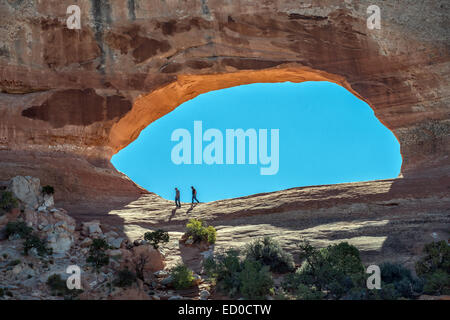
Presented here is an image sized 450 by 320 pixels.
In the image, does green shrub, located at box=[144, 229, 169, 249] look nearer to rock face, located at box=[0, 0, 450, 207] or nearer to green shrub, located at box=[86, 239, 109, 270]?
green shrub, located at box=[86, 239, 109, 270]

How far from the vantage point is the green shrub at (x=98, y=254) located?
50.6 feet

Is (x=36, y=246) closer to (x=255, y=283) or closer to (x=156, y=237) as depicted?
(x=156, y=237)

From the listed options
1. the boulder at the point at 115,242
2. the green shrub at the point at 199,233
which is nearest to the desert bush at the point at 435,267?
the green shrub at the point at 199,233

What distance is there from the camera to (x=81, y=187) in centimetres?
2416

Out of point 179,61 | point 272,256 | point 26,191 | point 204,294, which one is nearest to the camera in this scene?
point 204,294

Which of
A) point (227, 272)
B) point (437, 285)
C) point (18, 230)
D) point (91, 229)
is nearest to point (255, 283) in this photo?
point (227, 272)

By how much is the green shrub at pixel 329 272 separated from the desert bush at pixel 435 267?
Result: 1.69 metres

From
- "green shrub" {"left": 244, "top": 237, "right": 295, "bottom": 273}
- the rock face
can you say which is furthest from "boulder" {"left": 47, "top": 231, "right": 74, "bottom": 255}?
the rock face

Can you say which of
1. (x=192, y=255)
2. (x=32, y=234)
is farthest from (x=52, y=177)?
(x=192, y=255)

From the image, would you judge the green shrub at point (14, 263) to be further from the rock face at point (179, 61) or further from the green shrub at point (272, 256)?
the rock face at point (179, 61)

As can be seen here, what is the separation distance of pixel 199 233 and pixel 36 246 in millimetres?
6169

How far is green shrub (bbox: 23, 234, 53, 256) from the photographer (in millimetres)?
15109

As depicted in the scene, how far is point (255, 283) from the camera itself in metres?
13.6

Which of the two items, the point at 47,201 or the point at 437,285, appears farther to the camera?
the point at 47,201
